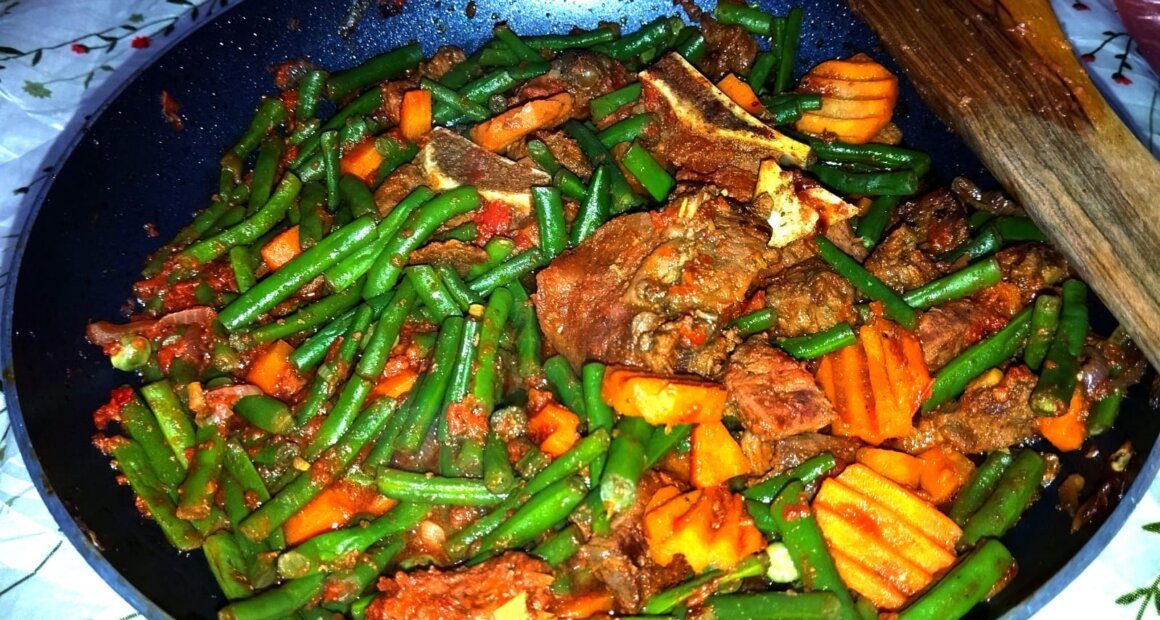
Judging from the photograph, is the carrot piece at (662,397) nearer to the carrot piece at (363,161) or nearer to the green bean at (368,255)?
the green bean at (368,255)

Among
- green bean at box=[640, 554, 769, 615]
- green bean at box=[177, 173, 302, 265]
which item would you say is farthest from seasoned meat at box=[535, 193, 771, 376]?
green bean at box=[177, 173, 302, 265]

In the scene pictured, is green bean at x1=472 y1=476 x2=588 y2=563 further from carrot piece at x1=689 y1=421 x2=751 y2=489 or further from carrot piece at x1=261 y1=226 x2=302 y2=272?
carrot piece at x1=261 y1=226 x2=302 y2=272

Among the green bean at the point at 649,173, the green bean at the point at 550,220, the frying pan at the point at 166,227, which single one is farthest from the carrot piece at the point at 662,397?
the frying pan at the point at 166,227

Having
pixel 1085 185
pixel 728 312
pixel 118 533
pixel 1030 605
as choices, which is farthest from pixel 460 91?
pixel 1030 605

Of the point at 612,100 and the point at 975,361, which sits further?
the point at 612,100

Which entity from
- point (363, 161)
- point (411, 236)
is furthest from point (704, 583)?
point (363, 161)

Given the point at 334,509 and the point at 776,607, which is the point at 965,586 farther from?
the point at 334,509
